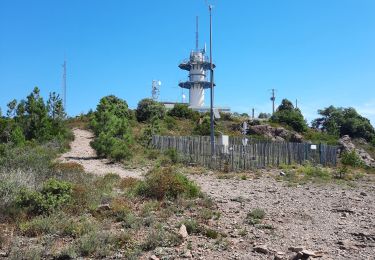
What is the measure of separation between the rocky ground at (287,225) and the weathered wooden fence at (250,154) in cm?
558

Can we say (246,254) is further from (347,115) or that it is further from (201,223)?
(347,115)

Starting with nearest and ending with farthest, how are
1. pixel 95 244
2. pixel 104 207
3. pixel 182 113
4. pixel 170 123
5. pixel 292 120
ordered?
pixel 95 244, pixel 104 207, pixel 170 123, pixel 182 113, pixel 292 120

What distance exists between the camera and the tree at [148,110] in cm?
5391

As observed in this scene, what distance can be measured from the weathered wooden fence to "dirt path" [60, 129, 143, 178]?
4.38 meters

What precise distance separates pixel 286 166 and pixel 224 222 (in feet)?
46.0

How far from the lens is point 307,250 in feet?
24.9

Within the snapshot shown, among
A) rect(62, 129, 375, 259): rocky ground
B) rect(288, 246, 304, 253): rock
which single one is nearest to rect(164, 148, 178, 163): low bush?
rect(62, 129, 375, 259): rocky ground

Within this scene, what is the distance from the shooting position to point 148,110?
54.2 m

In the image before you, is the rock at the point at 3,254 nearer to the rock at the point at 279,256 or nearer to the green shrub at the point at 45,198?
the green shrub at the point at 45,198

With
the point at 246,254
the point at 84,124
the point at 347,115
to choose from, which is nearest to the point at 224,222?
the point at 246,254

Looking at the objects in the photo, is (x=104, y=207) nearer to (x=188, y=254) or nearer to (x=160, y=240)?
(x=160, y=240)

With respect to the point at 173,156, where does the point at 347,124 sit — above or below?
above

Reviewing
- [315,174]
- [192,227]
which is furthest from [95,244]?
[315,174]

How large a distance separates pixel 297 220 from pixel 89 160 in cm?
1659
